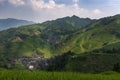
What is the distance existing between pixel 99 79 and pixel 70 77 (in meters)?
2.99

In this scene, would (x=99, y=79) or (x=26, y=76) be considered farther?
(x=99, y=79)

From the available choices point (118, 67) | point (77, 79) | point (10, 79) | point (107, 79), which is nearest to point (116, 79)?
point (107, 79)

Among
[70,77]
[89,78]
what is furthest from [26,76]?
[89,78]

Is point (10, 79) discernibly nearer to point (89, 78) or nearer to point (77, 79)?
point (77, 79)

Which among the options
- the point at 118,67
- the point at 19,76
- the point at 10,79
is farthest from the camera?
the point at 118,67

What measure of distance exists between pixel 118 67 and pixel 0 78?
375 feet

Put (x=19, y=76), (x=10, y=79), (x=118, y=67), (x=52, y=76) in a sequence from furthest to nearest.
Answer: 1. (x=118, y=67)
2. (x=52, y=76)
3. (x=19, y=76)
4. (x=10, y=79)

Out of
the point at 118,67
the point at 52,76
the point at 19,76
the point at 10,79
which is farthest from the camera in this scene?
the point at 118,67

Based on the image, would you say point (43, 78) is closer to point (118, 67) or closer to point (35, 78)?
point (35, 78)

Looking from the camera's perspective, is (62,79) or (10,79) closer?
(10,79)

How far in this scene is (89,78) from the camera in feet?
90.8

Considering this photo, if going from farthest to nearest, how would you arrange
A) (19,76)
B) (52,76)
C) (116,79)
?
(116,79), (52,76), (19,76)

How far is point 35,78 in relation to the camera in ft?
80.3

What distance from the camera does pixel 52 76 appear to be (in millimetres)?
26344
